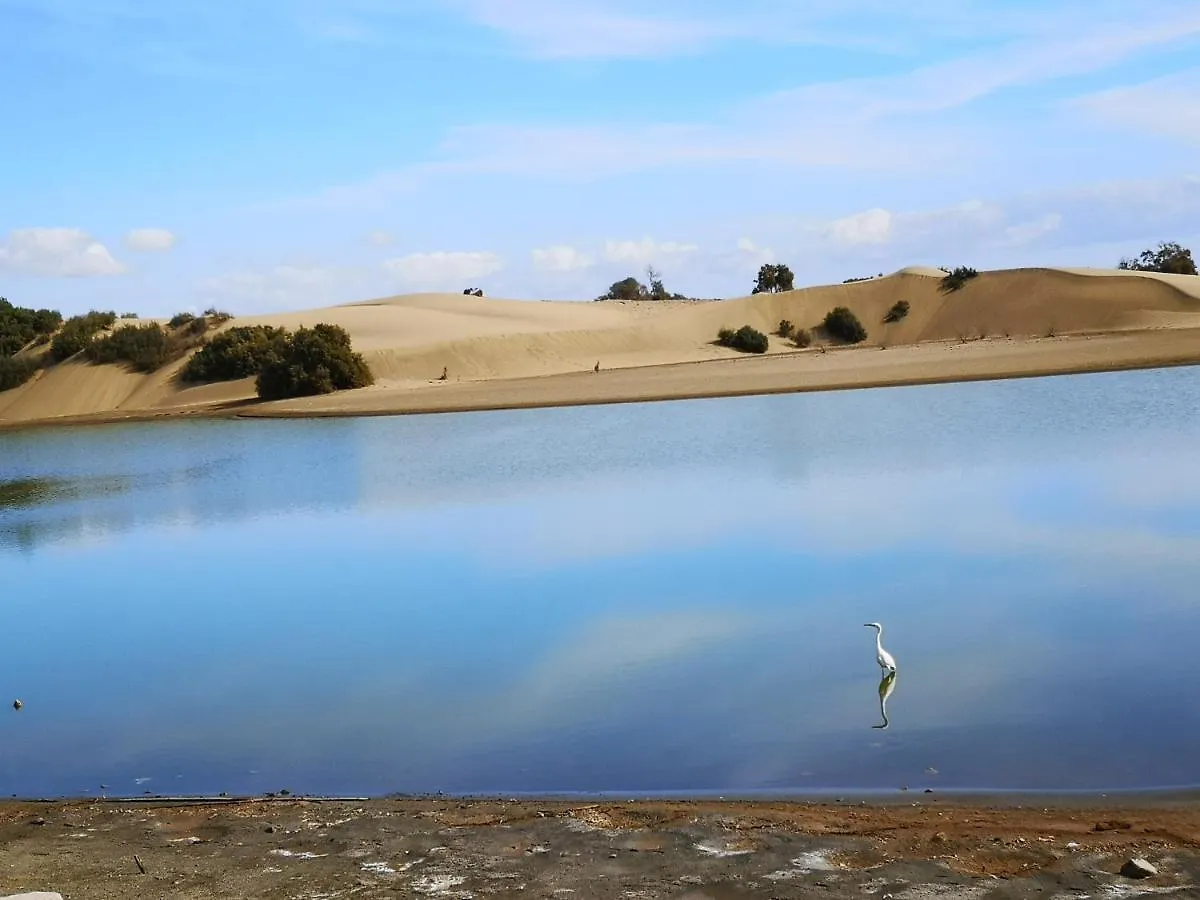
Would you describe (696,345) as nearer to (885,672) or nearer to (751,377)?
(751,377)

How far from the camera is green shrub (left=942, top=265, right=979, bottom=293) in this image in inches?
2665

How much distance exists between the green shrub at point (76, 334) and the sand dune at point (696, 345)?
1.50m

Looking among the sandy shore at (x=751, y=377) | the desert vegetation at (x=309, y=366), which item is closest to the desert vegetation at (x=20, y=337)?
the sandy shore at (x=751, y=377)

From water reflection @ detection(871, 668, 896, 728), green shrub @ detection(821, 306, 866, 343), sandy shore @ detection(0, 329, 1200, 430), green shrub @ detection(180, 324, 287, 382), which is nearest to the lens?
water reflection @ detection(871, 668, 896, 728)

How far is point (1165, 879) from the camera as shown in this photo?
232 inches

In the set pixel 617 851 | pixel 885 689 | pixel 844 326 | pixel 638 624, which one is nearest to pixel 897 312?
pixel 844 326

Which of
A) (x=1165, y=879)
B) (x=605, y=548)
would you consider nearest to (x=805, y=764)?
(x=1165, y=879)

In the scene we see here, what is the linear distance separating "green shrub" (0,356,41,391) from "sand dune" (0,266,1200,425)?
20.8 inches

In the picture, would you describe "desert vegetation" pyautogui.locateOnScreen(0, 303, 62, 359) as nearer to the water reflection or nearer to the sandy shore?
the sandy shore

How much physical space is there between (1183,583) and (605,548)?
653cm

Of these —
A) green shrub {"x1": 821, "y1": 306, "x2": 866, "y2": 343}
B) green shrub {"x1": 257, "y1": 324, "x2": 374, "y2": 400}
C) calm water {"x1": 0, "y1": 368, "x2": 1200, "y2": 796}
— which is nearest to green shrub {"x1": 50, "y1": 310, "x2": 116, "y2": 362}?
green shrub {"x1": 257, "y1": 324, "x2": 374, "y2": 400}

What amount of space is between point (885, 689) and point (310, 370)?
4333 cm

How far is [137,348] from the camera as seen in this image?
199 ft

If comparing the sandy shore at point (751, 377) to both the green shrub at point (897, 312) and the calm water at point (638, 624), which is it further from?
the calm water at point (638, 624)
